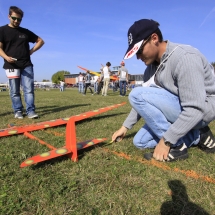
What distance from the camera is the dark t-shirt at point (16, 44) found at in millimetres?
4316

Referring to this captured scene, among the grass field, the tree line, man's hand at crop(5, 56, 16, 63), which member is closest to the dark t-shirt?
man's hand at crop(5, 56, 16, 63)

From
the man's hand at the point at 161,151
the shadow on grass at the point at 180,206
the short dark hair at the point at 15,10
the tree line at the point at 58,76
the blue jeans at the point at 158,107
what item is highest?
the short dark hair at the point at 15,10

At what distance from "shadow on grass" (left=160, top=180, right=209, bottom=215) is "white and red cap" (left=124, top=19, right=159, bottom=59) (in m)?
1.21

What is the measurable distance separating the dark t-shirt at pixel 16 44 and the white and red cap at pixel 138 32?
10.4 feet

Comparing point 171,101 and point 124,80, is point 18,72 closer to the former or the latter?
point 171,101

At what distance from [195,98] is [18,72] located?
3.79 m

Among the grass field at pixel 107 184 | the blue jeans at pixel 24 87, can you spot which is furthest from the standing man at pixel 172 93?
the blue jeans at pixel 24 87

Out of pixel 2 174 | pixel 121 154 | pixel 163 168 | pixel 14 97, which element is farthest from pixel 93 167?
pixel 14 97

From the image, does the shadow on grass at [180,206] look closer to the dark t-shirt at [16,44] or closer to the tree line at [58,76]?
the dark t-shirt at [16,44]

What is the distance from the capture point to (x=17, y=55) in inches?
174

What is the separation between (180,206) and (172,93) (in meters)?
1.12

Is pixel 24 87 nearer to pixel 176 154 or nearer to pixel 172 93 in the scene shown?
pixel 172 93

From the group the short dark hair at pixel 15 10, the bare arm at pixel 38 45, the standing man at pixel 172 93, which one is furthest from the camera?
the bare arm at pixel 38 45

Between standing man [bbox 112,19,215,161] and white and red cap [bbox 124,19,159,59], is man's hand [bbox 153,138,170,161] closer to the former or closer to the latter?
standing man [bbox 112,19,215,161]
